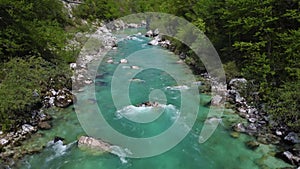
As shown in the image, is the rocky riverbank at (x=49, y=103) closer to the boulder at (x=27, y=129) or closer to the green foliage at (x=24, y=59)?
the boulder at (x=27, y=129)

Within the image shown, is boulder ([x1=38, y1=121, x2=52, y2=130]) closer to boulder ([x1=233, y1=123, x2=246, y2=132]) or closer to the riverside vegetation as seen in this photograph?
the riverside vegetation

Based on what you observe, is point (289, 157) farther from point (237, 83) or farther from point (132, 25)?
point (132, 25)

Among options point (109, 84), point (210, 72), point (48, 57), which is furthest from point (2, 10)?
point (210, 72)

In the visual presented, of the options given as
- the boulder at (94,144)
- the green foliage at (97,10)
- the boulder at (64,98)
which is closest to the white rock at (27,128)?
the boulder at (94,144)

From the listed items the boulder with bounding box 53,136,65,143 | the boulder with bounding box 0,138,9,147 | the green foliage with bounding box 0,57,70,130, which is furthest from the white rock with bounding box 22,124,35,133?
the boulder with bounding box 53,136,65,143

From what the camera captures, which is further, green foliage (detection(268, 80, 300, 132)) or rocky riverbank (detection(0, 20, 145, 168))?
green foliage (detection(268, 80, 300, 132))

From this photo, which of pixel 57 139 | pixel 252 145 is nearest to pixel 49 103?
pixel 57 139
